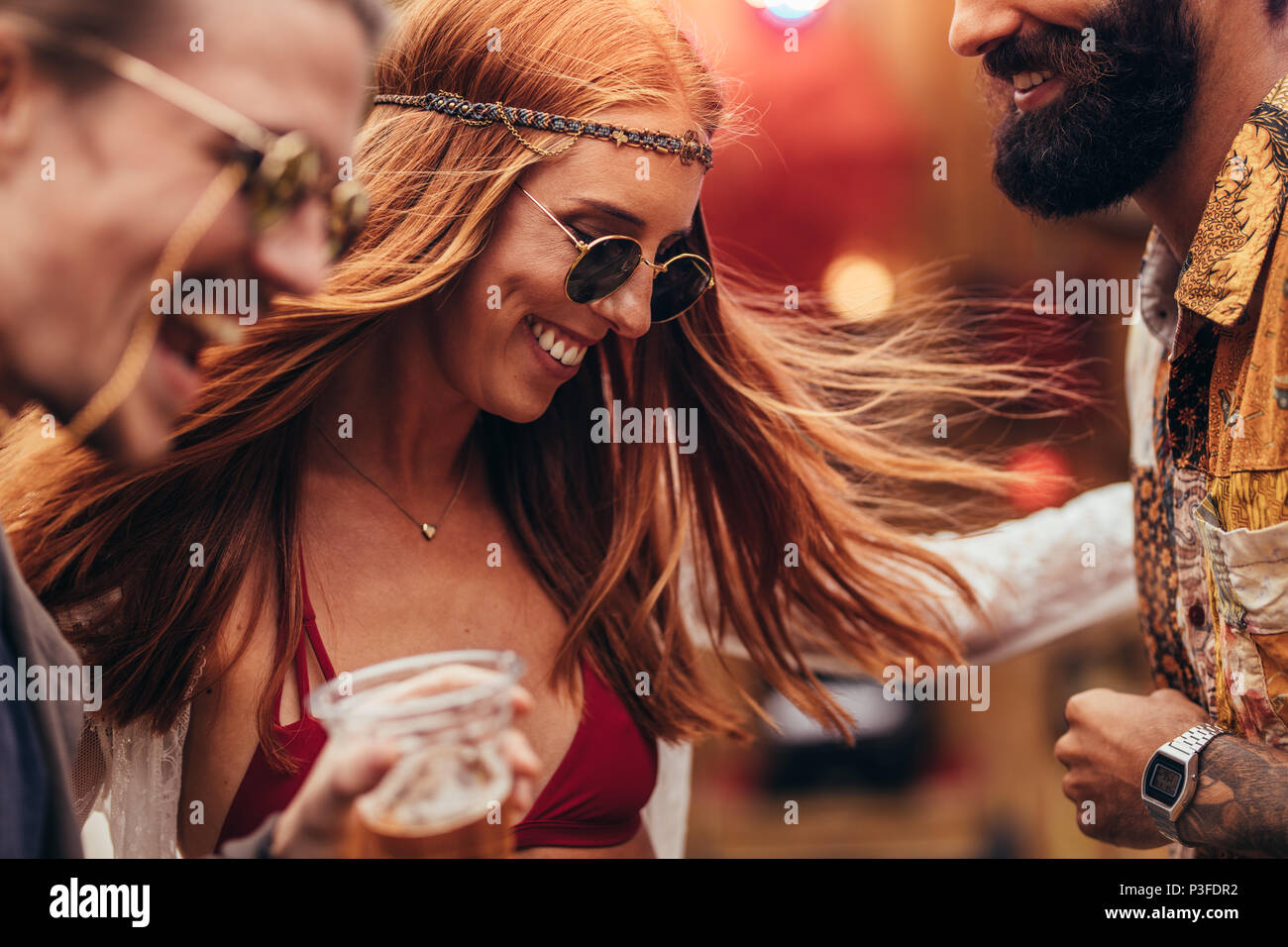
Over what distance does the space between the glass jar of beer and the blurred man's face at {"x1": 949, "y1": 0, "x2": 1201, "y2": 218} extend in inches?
45.4

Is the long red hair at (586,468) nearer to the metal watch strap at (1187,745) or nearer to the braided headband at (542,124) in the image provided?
the braided headband at (542,124)

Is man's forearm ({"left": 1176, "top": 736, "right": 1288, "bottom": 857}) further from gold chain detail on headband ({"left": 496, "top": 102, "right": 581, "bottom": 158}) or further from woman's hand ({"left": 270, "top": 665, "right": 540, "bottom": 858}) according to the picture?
gold chain detail on headband ({"left": 496, "top": 102, "right": 581, "bottom": 158})

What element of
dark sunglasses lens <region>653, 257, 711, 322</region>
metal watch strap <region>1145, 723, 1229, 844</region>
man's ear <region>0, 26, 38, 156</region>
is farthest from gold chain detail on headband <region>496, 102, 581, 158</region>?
metal watch strap <region>1145, 723, 1229, 844</region>

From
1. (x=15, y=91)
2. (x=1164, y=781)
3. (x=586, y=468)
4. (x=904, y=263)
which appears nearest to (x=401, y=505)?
(x=586, y=468)

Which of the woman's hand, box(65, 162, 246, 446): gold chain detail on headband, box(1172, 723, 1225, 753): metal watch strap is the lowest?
box(1172, 723, 1225, 753): metal watch strap

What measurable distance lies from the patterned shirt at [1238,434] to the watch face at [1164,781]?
0.11 meters

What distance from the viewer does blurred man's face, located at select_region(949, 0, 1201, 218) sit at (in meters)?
1.38

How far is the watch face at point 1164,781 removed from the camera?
131 cm

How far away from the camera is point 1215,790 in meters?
1.29

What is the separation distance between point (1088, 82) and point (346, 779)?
4.49 feet

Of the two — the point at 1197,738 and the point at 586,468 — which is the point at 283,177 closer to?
the point at 586,468

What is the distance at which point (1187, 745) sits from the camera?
1335mm

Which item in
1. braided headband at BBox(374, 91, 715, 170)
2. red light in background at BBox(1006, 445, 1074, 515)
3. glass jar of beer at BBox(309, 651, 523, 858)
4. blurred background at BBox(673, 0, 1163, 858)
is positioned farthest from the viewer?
blurred background at BBox(673, 0, 1163, 858)
